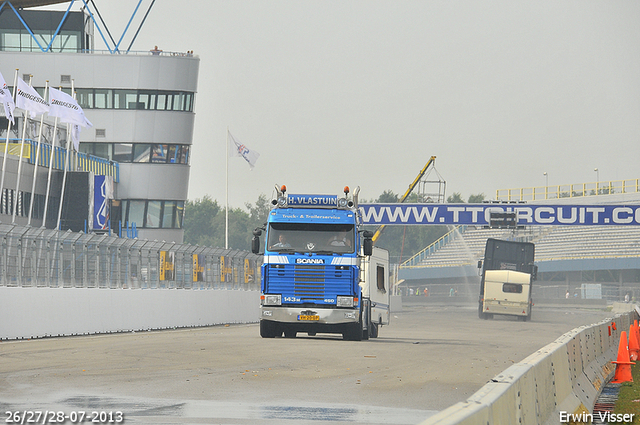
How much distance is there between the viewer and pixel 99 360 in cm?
1631

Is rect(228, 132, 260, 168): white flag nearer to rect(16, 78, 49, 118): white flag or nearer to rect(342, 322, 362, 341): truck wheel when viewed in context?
rect(16, 78, 49, 118): white flag

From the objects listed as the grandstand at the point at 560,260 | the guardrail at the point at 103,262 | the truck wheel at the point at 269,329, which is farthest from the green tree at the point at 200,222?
the truck wheel at the point at 269,329

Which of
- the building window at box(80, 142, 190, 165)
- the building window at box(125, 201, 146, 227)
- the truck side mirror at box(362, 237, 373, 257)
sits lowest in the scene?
the truck side mirror at box(362, 237, 373, 257)

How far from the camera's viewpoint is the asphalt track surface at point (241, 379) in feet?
32.6

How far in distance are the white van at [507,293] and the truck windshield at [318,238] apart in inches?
1288

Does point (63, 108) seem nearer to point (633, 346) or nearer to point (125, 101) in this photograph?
point (125, 101)

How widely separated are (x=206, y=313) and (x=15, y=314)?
541 inches

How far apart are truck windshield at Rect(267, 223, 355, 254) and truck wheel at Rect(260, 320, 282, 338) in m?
2.25

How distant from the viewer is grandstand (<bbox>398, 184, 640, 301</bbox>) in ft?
298

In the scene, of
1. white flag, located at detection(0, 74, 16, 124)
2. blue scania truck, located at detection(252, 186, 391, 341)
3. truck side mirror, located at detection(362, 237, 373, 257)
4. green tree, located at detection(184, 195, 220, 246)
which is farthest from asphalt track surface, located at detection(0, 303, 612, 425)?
green tree, located at detection(184, 195, 220, 246)

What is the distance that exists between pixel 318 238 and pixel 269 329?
2958mm

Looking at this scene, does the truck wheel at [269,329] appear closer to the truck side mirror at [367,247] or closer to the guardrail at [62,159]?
the truck side mirror at [367,247]

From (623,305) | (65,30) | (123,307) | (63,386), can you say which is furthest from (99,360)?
(65,30)

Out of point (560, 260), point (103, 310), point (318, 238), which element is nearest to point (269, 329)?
point (318, 238)
